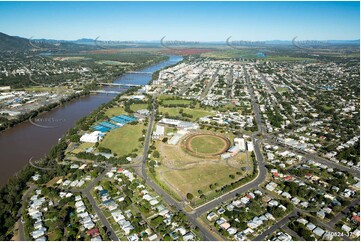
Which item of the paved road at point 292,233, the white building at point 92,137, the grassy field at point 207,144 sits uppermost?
the white building at point 92,137

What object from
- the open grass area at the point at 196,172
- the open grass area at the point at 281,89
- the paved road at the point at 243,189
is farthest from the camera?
the open grass area at the point at 281,89

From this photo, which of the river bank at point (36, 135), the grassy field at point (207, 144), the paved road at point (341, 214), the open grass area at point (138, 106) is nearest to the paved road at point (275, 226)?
the paved road at point (341, 214)

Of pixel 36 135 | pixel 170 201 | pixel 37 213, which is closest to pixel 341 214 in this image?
pixel 170 201

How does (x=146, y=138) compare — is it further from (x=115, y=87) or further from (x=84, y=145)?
(x=115, y=87)

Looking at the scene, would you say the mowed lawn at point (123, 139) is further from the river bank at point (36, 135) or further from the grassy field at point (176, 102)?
the grassy field at point (176, 102)

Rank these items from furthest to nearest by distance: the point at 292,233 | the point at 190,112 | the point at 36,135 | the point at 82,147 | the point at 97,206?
1. the point at 190,112
2. the point at 36,135
3. the point at 82,147
4. the point at 97,206
5. the point at 292,233

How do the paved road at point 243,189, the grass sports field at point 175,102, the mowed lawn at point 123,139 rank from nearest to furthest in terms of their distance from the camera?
the paved road at point 243,189 → the mowed lawn at point 123,139 → the grass sports field at point 175,102

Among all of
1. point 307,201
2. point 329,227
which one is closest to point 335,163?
point 307,201

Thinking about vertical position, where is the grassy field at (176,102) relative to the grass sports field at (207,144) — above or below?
above

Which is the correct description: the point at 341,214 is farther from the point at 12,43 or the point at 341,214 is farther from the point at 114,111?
the point at 12,43
